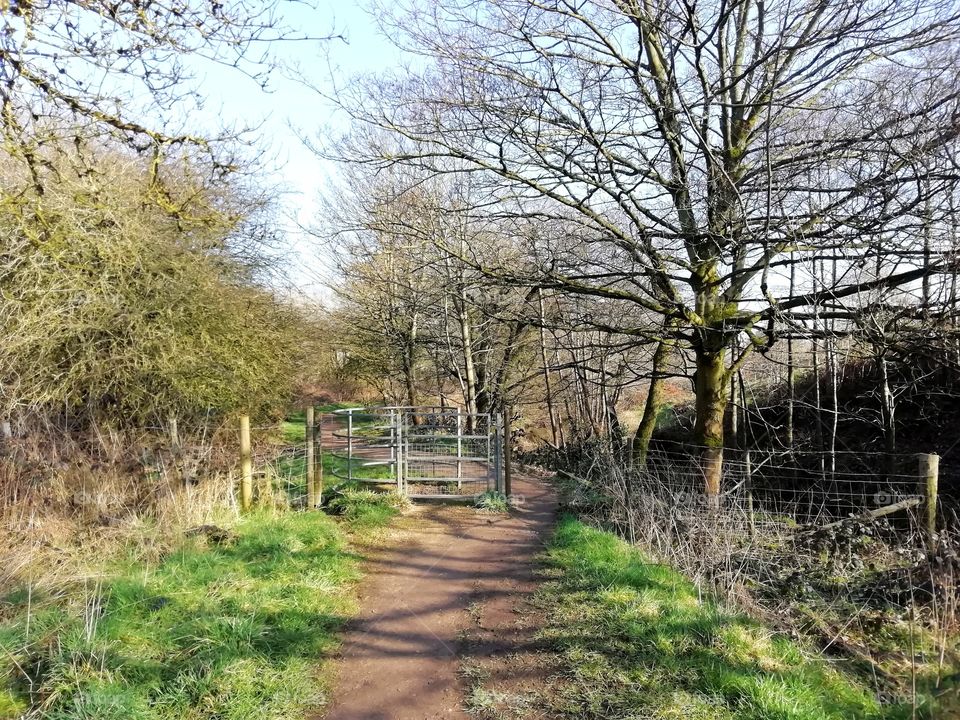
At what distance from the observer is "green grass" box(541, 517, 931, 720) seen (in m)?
3.69

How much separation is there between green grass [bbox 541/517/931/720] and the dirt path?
1.95 feet

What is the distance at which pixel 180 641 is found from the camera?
433 centimetres

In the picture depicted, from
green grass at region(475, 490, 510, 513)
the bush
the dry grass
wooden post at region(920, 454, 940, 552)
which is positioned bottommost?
the dry grass

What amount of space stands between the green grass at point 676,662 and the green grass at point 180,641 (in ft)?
5.67

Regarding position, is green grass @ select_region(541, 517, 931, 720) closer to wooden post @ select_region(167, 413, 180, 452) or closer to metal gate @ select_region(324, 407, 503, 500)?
metal gate @ select_region(324, 407, 503, 500)

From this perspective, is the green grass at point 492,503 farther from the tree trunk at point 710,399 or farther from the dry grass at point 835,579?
the tree trunk at point 710,399

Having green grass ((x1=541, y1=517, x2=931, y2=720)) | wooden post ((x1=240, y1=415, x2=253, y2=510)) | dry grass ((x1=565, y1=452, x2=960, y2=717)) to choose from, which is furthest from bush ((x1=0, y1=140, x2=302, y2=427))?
dry grass ((x1=565, y1=452, x2=960, y2=717))

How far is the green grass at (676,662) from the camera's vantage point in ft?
12.1

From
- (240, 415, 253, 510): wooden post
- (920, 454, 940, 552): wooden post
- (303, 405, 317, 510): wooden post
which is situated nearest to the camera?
(920, 454, 940, 552): wooden post

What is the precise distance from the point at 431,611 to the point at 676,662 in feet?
7.16

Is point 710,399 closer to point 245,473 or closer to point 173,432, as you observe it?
point 245,473

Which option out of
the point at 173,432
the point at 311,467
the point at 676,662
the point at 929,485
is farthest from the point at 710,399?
the point at 173,432

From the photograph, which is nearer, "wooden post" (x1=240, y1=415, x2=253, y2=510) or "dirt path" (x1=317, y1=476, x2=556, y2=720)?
"dirt path" (x1=317, y1=476, x2=556, y2=720)

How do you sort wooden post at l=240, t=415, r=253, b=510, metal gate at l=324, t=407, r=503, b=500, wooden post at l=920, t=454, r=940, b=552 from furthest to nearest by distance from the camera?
metal gate at l=324, t=407, r=503, b=500 → wooden post at l=240, t=415, r=253, b=510 → wooden post at l=920, t=454, r=940, b=552
